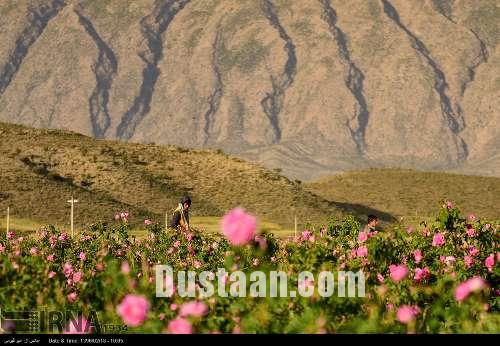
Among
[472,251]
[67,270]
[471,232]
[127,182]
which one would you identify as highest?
[127,182]

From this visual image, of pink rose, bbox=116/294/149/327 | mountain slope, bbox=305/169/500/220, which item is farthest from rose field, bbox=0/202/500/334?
mountain slope, bbox=305/169/500/220

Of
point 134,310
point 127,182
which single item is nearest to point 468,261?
point 134,310

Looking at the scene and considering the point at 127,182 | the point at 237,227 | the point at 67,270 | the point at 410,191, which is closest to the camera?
the point at 237,227

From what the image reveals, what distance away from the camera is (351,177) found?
304ft

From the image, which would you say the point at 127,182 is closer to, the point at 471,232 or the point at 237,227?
the point at 471,232

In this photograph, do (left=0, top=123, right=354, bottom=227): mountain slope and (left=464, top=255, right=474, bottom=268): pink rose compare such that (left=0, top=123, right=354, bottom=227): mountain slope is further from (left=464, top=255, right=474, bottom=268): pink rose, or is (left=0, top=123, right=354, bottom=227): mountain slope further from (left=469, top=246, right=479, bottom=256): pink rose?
(left=464, top=255, right=474, bottom=268): pink rose

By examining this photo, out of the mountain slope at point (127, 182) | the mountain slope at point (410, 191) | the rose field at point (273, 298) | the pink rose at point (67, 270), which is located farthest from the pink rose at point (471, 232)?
the mountain slope at point (410, 191)

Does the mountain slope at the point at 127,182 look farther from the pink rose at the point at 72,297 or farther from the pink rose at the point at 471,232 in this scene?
the pink rose at the point at 72,297

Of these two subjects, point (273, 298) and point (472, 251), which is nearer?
point (273, 298)

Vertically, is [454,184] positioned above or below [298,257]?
above

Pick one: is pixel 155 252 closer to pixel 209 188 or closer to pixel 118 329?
pixel 118 329

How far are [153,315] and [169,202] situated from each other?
58.3 m

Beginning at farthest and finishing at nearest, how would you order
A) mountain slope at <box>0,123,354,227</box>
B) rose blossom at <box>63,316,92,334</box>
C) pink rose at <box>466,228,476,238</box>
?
mountain slope at <box>0,123,354,227</box>, pink rose at <box>466,228,476,238</box>, rose blossom at <box>63,316,92,334</box>
